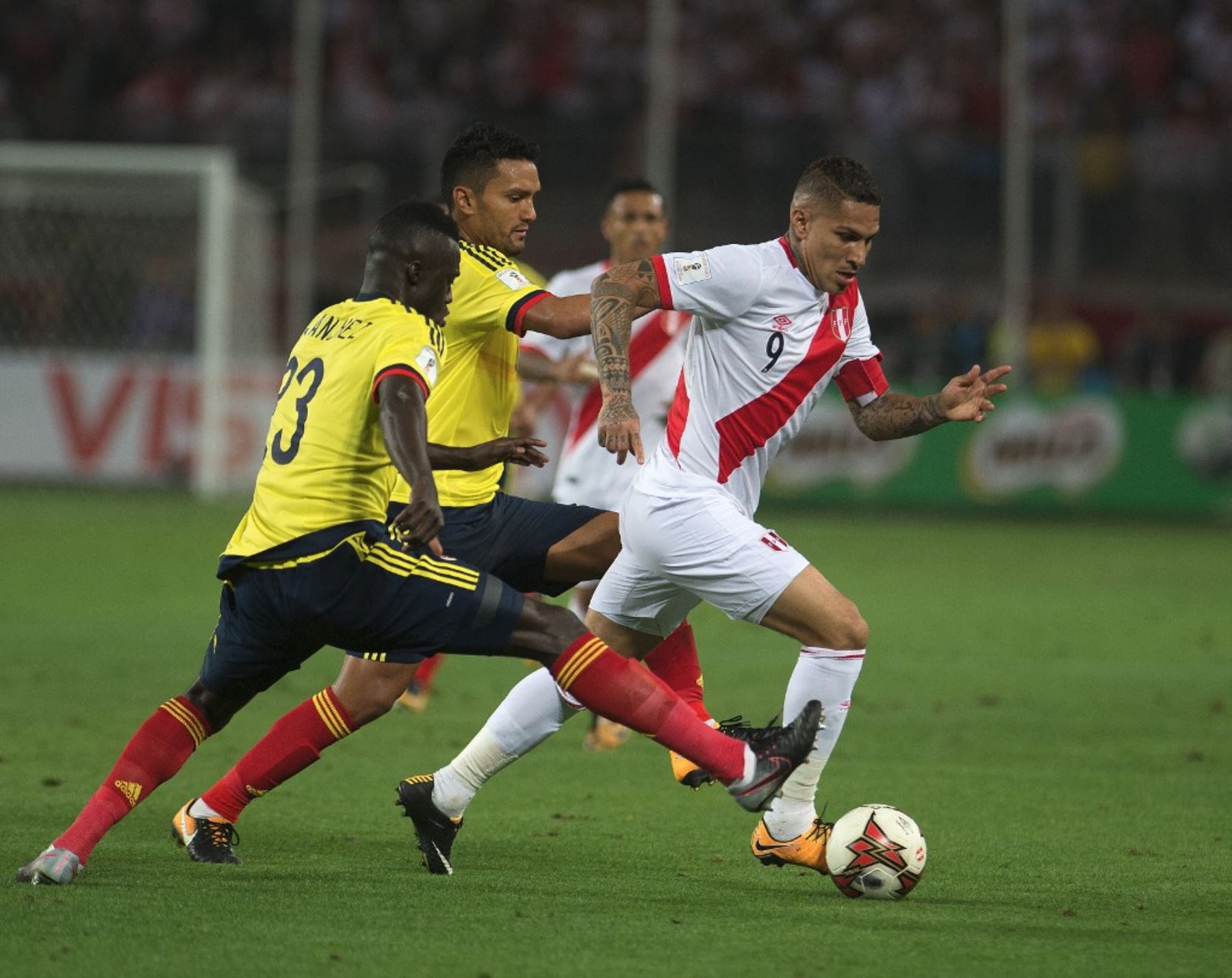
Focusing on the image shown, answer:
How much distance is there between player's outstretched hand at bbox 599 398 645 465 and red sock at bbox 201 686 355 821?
3.72 feet

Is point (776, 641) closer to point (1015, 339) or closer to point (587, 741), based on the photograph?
point (587, 741)

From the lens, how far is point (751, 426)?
582cm

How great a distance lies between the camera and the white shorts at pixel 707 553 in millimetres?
5504

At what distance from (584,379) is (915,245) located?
14.5 metres

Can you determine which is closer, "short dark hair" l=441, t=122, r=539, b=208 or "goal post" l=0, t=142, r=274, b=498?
"short dark hair" l=441, t=122, r=539, b=208

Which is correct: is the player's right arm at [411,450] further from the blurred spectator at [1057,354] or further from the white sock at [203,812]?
the blurred spectator at [1057,354]

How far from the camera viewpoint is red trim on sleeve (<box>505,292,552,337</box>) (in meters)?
6.09

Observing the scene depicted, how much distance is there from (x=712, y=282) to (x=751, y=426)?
1.52 feet

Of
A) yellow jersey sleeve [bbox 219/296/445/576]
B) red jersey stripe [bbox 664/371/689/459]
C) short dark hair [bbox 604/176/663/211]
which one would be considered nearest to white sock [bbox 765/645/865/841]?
red jersey stripe [bbox 664/371/689/459]

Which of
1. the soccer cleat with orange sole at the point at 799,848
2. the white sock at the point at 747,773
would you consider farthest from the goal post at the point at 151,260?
the white sock at the point at 747,773

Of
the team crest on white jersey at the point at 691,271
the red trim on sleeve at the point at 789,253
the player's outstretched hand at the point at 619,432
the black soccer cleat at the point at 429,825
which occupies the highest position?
the red trim on sleeve at the point at 789,253

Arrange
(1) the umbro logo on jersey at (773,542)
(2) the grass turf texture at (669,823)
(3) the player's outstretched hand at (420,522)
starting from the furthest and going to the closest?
(1) the umbro logo on jersey at (773,542), (3) the player's outstretched hand at (420,522), (2) the grass turf texture at (669,823)

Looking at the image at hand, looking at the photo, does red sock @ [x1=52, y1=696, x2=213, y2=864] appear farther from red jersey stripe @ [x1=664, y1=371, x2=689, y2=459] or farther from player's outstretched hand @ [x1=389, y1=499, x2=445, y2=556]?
red jersey stripe @ [x1=664, y1=371, x2=689, y2=459]

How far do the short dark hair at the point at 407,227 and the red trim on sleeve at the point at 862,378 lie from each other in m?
1.38
